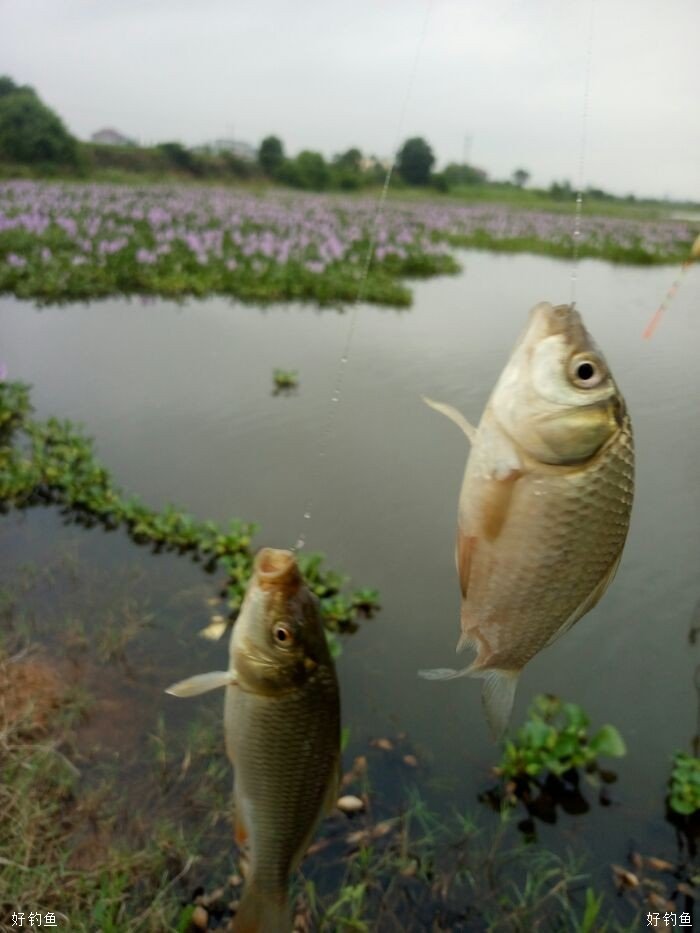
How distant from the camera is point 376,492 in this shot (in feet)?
17.4

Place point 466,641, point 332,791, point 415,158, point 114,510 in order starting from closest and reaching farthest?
point 466,641
point 332,791
point 114,510
point 415,158

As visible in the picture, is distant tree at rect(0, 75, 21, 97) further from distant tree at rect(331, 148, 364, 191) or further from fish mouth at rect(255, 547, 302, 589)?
Result: fish mouth at rect(255, 547, 302, 589)

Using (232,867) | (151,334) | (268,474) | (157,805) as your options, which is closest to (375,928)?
(232,867)

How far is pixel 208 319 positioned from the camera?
976 cm

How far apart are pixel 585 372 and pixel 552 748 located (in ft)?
8.08

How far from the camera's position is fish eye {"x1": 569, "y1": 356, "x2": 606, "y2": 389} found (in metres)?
0.95

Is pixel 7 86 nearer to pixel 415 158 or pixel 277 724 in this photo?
pixel 415 158

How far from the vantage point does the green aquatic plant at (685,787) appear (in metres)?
2.87

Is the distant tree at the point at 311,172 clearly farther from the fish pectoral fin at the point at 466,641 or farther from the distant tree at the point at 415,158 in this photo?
the fish pectoral fin at the point at 466,641

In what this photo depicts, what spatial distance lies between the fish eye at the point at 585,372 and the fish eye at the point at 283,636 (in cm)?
62

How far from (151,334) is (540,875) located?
24.9ft

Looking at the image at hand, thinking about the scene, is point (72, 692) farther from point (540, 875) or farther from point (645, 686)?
point (645, 686)

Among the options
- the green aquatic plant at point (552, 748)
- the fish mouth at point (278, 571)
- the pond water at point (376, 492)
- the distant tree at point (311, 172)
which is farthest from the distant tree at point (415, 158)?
the fish mouth at point (278, 571)

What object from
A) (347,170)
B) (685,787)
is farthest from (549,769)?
(347,170)
